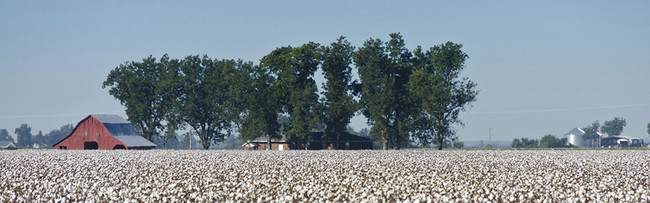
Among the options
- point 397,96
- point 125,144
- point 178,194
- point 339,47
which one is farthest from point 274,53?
point 178,194

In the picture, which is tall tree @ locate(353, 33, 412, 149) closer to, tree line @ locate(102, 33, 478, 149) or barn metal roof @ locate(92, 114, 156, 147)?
tree line @ locate(102, 33, 478, 149)

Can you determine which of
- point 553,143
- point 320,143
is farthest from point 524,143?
point 320,143

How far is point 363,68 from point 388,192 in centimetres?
6441

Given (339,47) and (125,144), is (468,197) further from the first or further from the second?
(125,144)

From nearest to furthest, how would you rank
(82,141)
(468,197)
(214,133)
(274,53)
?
(468,197) → (274,53) → (82,141) → (214,133)

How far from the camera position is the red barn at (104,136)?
97.9m

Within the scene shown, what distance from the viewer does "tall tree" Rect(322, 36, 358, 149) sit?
8675cm

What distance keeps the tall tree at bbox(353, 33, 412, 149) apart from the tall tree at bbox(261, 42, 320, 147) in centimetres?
622

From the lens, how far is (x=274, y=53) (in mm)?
92062

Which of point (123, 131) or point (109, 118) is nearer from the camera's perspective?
point (123, 131)

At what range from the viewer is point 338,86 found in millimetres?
87688

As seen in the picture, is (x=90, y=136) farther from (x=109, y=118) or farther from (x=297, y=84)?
(x=297, y=84)

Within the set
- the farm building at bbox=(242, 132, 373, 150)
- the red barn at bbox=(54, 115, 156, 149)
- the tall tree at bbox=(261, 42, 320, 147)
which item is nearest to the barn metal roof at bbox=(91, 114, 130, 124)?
the red barn at bbox=(54, 115, 156, 149)

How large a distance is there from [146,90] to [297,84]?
3243 centimetres
